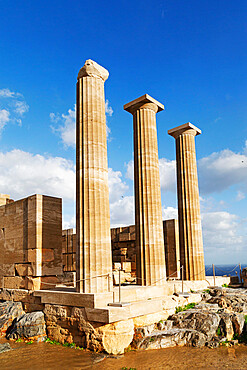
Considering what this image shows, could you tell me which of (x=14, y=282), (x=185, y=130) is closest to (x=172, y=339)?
(x=14, y=282)

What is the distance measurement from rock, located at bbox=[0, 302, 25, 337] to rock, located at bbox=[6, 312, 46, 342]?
57cm

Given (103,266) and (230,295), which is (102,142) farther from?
(230,295)

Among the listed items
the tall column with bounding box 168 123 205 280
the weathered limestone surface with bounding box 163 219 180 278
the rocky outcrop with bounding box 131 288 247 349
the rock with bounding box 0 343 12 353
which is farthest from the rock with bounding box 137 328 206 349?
the weathered limestone surface with bounding box 163 219 180 278

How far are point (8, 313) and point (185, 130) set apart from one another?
43.5 feet

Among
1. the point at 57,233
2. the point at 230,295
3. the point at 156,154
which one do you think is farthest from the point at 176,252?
the point at 57,233

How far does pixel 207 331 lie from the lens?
1051 cm

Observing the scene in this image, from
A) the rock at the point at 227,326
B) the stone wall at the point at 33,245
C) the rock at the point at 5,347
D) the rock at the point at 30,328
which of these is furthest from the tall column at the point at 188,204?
the rock at the point at 5,347

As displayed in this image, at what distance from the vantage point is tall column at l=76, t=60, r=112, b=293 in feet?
36.8

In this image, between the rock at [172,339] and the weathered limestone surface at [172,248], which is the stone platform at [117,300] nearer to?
the rock at [172,339]

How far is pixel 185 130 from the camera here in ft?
63.4

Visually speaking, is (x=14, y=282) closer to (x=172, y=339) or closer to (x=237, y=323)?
(x=172, y=339)

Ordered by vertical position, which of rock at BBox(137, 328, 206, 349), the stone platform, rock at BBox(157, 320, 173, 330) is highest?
the stone platform

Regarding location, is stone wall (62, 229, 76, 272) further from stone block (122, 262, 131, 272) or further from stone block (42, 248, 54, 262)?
stone block (42, 248, 54, 262)

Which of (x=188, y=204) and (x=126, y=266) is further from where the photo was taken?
(x=126, y=266)
